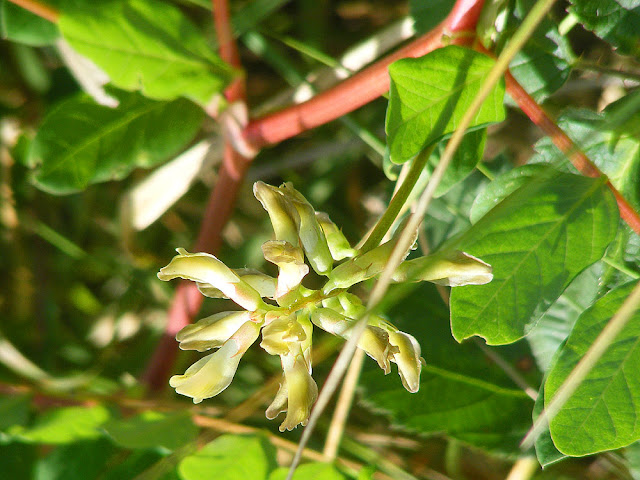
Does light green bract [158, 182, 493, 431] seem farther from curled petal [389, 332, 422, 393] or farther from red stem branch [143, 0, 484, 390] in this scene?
red stem branch [143, 0, 484, 390]

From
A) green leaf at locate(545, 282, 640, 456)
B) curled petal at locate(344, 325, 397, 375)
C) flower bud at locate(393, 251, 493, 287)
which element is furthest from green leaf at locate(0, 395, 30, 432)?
green leaf at locate(545, 282, 640, 456)

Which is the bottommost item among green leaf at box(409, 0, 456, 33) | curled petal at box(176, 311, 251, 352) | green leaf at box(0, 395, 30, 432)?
curled petal at box(176, 311, 251, 352)

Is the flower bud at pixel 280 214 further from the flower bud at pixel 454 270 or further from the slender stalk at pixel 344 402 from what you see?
the slender stalk at pixel 344 402

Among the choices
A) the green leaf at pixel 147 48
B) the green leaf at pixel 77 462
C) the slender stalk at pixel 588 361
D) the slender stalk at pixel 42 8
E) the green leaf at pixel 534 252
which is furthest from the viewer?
the green leaf at pixel 77 462

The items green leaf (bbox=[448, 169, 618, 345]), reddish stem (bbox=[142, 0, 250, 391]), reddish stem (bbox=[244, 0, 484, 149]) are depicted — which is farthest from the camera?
reddish stem (bbox=[142, 0, 250, 391])

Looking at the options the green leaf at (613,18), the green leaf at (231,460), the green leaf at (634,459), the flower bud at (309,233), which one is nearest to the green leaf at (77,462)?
the green leaf at (231,460)

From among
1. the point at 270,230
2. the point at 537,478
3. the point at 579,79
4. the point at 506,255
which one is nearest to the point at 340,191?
the point at 270,230
